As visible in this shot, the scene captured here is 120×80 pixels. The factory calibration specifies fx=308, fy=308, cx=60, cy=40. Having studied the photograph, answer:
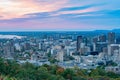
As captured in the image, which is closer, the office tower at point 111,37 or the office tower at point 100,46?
the office tower at point 100,46

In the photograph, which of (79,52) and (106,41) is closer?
(79,52)

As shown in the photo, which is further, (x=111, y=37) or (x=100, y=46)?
(x=111, y=37)

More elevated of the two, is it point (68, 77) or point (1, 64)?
point (1, 64)

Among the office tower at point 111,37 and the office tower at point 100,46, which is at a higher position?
the office tower at point 111,37

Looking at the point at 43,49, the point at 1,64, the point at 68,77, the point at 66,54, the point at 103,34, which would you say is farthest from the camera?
the point at 103,34

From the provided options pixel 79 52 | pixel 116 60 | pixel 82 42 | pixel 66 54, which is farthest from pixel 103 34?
pixel 116 60

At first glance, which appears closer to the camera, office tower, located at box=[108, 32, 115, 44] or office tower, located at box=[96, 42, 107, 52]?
office tower, located at box=[96, 42, 107, 52]

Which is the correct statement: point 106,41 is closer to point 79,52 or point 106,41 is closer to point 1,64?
point 79,52

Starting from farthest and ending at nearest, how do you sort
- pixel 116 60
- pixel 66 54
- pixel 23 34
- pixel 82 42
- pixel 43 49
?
1. pixel 23 34
2. pixel 82 42
3. pixel 43 49
4. pixel 66 54
5. pixel 116 60

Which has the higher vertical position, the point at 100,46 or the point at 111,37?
the point at 111,37

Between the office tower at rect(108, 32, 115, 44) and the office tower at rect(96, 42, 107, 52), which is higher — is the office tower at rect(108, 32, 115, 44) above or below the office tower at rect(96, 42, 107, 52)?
above
